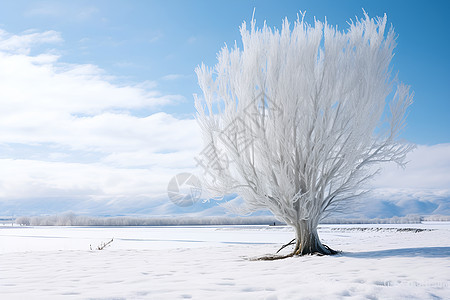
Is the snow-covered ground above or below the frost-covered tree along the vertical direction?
below

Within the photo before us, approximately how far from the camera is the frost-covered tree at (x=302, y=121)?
33.5 feet

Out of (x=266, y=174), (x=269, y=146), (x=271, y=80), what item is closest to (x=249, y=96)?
(x=271, y=80)

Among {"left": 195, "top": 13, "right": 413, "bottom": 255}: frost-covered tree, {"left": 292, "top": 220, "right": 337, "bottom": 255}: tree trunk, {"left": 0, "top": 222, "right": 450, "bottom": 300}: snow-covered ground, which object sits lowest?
{"left": 0, "top": 222, "right": 450, "bottom": 300}: snow-covered ground

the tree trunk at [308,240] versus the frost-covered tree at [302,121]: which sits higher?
the frost-covered tree at [302,121]

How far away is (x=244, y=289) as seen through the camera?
5.56 metres

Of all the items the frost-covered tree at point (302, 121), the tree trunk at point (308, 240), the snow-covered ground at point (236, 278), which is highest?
the frost-covered tree at point (302, 121)

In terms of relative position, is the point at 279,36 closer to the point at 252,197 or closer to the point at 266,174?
the point at 266,174

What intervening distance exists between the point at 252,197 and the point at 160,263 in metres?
3.06

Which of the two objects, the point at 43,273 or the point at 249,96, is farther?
the point at 249,96

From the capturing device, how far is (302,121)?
400 inches

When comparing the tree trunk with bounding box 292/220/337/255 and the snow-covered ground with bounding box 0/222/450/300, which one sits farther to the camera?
the tree trunk with bounding box 292/220/337/255

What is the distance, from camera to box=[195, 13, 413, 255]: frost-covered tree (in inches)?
402

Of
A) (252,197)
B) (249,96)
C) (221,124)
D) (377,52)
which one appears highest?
(377,52)

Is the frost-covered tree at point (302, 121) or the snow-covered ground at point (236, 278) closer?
the snow-covered ground at point (236, 278)
